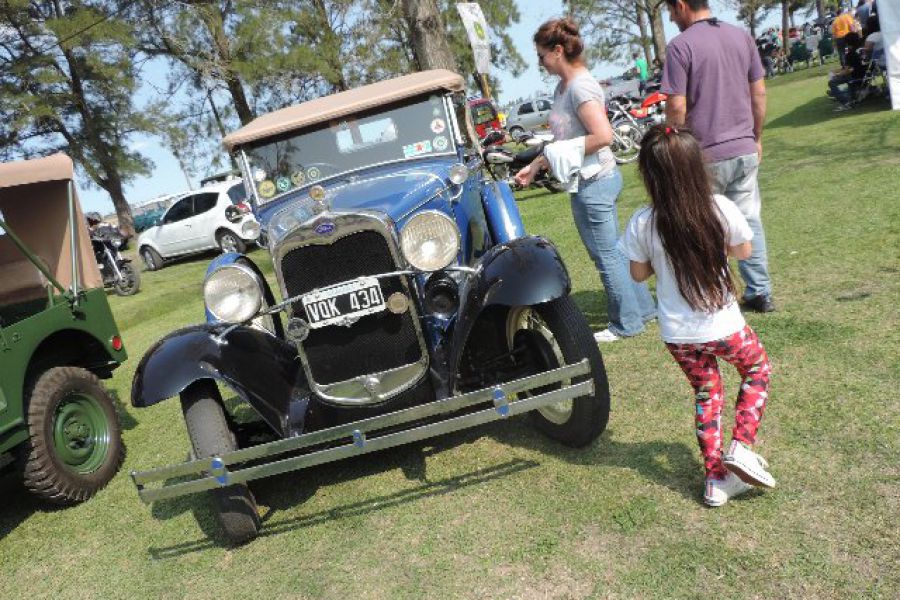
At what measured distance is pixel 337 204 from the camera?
3.71 m

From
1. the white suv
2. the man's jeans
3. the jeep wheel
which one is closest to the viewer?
the jeep wheel

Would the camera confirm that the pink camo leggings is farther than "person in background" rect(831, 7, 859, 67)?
No

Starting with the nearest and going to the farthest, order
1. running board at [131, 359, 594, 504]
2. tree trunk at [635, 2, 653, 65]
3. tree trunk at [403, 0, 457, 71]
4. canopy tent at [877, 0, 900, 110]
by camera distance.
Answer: running board at [131, 359, 594, 504]
canopy tent at [877, 0, 900, 110]
tree trunk at [403, 0, 457, 71]
tree trunk at [635, 2, 653, 65]

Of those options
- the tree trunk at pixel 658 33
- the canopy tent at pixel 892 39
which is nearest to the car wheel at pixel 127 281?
the canopy tent at pixel 892 39

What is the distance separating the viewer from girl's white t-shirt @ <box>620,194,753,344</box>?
8.23 ft

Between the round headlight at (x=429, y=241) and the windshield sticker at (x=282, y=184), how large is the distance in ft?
4.65

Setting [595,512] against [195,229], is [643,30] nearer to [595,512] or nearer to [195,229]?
[195,229]

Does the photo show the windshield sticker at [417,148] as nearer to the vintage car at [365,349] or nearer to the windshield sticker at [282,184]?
the vintage car at [365,349]

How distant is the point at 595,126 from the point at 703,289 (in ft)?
5.39

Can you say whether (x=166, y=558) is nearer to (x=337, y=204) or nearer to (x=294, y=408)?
(x=294, y=408)

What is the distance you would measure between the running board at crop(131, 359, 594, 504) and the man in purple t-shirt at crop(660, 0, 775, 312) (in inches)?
70.3

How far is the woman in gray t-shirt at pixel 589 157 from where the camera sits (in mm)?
3867

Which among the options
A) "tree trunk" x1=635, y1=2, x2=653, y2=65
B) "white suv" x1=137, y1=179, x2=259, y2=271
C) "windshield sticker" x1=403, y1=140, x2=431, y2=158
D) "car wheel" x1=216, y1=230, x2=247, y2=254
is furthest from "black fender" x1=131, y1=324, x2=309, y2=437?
"tree trunk" x1=635, y1=2, x2=653, y2=65

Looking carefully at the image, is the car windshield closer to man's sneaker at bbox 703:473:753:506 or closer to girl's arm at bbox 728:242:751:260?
girl's arm at bbox 728:242:751:260
